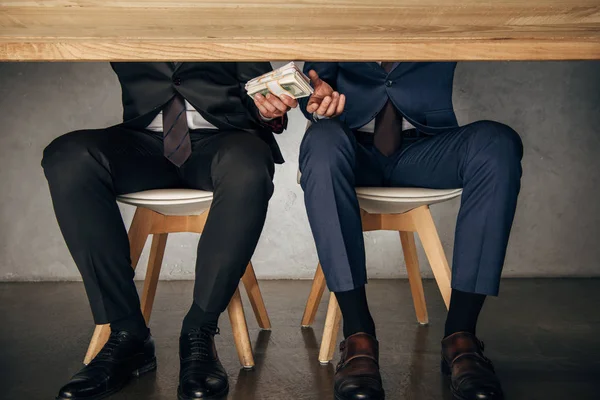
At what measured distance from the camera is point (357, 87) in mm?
2098

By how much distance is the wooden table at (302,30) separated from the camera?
3.89 feet

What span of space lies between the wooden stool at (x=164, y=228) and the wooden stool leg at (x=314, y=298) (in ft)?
0.63

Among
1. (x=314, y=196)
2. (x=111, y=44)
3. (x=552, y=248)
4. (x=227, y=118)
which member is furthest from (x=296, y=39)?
(x=552, y=248)

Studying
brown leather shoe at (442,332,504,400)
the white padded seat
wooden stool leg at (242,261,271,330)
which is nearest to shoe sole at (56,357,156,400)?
wooden stool leg at (242,261,271,330)

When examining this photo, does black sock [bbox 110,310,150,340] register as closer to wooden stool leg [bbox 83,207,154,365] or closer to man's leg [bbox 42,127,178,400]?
man's leg [bbox 42,127,178,400]

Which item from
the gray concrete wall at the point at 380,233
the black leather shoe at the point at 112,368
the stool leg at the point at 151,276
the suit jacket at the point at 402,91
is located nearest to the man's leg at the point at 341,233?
the suit jacket at the point at 402,91

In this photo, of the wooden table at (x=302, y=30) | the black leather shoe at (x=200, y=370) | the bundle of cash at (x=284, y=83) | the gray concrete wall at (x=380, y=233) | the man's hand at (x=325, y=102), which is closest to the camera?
the wooden table at (x=302, y=30)

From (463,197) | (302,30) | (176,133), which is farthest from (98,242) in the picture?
(463,197)

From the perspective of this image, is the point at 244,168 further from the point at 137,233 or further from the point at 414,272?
the point at 414,272

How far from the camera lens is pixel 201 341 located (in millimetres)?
1797

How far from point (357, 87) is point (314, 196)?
0.51 metres

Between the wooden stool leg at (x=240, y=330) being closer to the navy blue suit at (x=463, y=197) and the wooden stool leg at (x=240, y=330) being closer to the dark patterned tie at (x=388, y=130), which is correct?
the navy blue suit at (x=463, y=197)

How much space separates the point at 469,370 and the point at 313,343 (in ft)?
2.28

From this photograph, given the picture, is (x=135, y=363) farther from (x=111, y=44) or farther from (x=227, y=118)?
(x=111, y=44)
